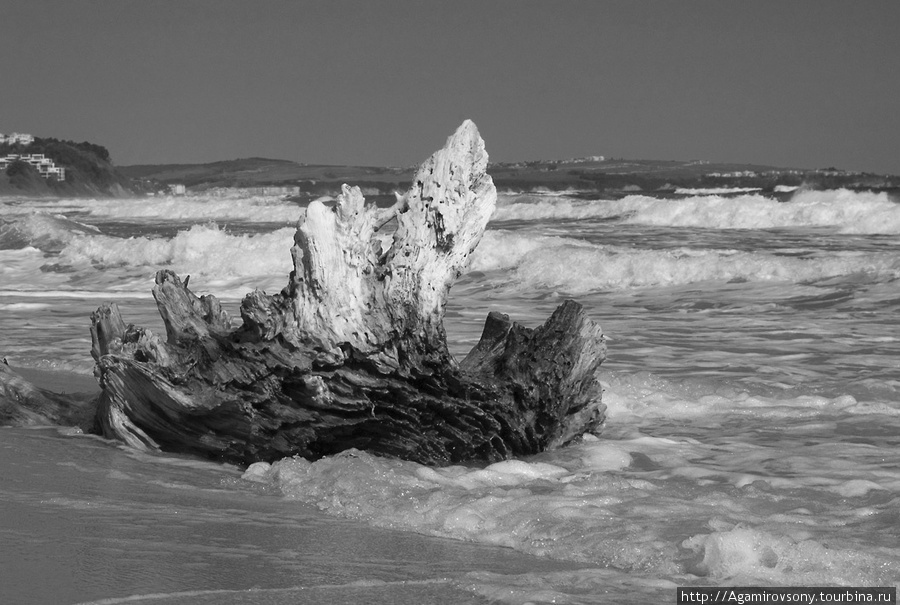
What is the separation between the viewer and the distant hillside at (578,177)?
5491 cm

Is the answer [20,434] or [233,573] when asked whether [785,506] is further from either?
[20,434]

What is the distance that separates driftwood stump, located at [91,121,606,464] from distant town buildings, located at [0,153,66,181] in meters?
86.8

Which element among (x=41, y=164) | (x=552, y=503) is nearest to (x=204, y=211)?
(x=552, y=503)

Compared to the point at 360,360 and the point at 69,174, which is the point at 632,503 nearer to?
the point at 360,360

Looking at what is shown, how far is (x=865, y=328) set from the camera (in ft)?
29.8

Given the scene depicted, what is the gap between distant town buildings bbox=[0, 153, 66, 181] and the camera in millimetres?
86312

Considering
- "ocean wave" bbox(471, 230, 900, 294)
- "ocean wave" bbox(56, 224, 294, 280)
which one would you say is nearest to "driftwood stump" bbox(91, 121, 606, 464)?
"ocean wave" bbox(471, 230, 900, 294)

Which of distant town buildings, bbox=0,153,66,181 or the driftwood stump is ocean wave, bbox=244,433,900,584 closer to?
the driftwood stump

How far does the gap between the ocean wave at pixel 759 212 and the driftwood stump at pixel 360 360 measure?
20.3 m

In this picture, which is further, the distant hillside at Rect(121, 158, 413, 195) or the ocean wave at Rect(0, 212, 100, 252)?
the distant hillside at Rect(121, 158, 413, 195)

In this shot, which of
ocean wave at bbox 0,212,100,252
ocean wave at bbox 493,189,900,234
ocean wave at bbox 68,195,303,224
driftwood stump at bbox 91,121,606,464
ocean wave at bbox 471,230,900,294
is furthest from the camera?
ocean wave at bbox 68,195,303,224

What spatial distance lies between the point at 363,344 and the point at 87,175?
9126 cm

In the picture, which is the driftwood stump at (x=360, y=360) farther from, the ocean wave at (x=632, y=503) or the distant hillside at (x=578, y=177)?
the distant hillside at (x=578, y=177)

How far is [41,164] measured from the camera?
292ft
